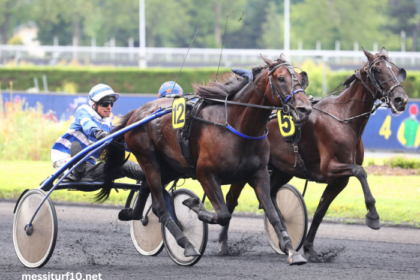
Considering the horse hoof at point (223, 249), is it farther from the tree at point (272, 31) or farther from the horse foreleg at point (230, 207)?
the tree at point (272, 31)

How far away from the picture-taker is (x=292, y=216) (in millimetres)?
6516

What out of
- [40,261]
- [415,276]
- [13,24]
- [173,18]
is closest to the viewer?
[415,276]

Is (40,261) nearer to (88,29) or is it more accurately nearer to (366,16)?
(366,16)

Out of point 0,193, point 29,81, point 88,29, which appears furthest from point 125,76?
point 88,29

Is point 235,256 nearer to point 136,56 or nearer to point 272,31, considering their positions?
point 136,56

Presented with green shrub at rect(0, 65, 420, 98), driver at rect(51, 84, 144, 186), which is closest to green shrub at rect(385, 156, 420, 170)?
driver at rect(51, 84, 144, 186)

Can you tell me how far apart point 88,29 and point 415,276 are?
49.8 metres

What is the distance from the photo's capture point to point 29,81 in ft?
88.3

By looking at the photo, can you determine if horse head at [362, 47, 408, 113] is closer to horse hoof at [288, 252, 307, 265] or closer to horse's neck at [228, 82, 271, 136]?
horse's neck at [228, 82, 271, 136]

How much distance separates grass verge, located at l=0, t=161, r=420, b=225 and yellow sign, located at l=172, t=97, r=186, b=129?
2916 millimetres

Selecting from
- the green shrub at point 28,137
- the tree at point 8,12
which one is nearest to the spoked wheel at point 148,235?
the green shrub at point 28,137

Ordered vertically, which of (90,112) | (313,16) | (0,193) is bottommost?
(0,193)

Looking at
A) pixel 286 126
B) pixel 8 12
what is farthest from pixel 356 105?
pixel 8 12

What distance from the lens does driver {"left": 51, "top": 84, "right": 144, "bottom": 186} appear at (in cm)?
600
